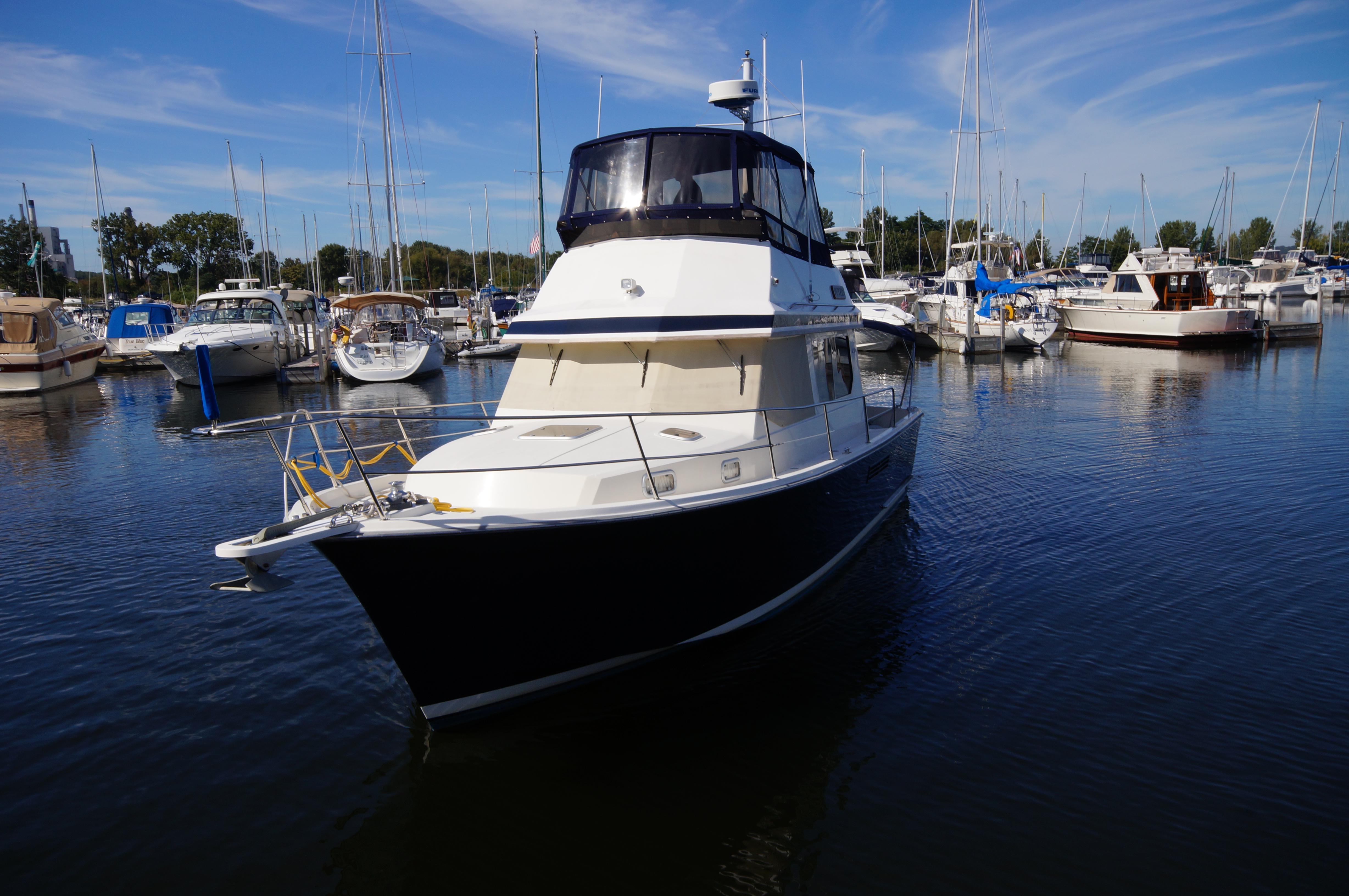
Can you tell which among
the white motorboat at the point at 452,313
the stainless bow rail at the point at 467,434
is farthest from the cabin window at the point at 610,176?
the white motorboat at the point at 452,313

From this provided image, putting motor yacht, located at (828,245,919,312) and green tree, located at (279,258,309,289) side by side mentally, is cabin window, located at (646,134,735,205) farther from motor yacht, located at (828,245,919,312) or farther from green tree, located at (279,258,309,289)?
green tree, located at (279,258,309,289)

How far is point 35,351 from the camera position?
90.9 feet

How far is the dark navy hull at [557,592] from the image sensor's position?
18.6 ft

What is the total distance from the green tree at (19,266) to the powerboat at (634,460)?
6535cm

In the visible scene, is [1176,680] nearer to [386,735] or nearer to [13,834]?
[386,735]

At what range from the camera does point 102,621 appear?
8.62 m

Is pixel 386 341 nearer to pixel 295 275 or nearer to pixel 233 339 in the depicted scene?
pixel 233 339

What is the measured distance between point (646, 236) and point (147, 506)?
9.63m

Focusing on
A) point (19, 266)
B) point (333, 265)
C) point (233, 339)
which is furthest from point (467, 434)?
point (333, 265)

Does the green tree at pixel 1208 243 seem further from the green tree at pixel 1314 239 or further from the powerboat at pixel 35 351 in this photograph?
the powerboat at pixel 35 351

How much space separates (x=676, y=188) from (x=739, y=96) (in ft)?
11.0

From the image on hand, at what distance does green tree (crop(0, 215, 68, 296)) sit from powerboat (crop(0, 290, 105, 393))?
3356 cm

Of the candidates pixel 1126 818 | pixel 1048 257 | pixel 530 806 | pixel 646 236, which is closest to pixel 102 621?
pixel 530 806

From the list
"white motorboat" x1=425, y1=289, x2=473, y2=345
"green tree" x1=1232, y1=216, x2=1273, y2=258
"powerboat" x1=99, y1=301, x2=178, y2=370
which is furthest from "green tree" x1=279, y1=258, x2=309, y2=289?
"green tree" x1=1232, y1=216, x2=1273, y2=258
